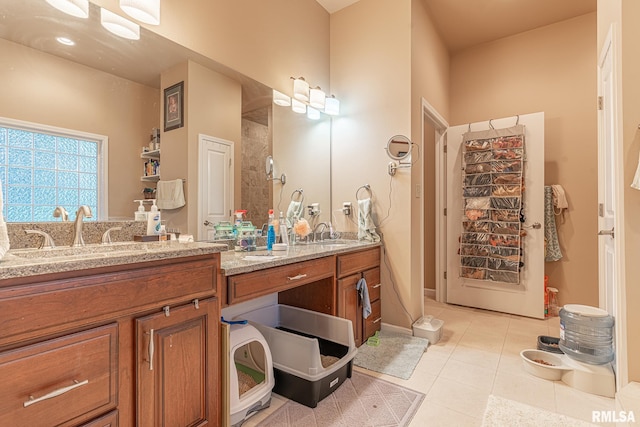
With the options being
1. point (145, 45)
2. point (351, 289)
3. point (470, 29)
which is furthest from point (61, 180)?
point (470, 29)

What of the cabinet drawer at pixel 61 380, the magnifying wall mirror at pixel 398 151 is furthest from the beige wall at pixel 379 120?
the cabinet drawer at pixel 61 380

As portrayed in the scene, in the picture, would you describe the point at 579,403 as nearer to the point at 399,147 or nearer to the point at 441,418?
the point at 441,418

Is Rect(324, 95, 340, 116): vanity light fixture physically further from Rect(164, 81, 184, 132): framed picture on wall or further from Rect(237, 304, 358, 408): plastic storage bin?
Rect(237, 304, 358, 408): plastic storage bin

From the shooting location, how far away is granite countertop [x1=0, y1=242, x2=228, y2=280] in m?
0.83

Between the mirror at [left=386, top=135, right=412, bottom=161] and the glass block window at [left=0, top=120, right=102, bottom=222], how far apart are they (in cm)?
212

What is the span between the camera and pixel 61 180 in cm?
135

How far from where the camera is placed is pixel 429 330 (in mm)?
2520

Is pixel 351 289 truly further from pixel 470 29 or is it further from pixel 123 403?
pixel 470 29

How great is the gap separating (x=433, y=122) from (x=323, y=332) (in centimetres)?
255

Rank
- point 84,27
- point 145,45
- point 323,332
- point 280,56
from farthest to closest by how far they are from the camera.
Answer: point 280,56
point 323,332
point 145,45
point 84,27

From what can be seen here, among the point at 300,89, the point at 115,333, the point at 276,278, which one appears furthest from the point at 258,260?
the point at 300,89

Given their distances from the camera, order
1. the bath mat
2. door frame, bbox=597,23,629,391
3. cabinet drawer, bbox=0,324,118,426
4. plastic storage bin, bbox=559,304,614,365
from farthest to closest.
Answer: the bath mat < plastic storage bin, bbox=559,304,614,365 < door frame, bbox=597,23,629,391 < cabinet drawer, bbox=0,324,118,426

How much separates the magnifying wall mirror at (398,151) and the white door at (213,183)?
1.39 m

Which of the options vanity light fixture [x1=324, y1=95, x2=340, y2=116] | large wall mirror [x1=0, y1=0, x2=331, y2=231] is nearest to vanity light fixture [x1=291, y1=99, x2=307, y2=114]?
vanity light fixture [x1=324, y1=95, x2=340, y2=116]
